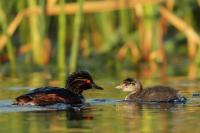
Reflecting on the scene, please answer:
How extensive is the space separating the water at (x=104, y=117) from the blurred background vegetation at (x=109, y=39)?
17.1 feet

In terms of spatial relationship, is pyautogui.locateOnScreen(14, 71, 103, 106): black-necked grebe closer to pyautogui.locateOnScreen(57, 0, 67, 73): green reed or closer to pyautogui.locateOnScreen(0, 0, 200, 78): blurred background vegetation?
pyautogui.locateOnScreen(57, 0, 67, 73): green reed

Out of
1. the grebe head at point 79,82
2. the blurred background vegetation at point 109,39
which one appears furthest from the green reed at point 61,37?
the grebe head at point 79,82

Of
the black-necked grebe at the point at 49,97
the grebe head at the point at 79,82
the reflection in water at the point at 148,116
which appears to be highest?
the grebe head at the point at 79,82

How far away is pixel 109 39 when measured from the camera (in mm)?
20875

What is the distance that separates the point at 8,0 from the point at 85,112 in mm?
8494

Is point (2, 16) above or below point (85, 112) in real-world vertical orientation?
above

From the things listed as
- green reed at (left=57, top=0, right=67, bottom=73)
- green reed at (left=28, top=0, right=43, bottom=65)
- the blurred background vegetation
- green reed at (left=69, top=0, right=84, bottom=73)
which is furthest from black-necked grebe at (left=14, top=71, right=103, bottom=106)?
green reed at (left=28, top=0, right=43, bottom=65)

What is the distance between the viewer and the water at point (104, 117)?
955 cm

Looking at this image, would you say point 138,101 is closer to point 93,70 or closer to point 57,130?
point 57,130

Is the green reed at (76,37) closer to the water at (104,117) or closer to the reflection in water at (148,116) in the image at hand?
the water at (104,117)

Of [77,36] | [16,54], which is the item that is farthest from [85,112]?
[16,54]

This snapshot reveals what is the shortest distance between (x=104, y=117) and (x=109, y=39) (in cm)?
1033

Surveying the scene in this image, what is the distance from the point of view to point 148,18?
19.4 meters

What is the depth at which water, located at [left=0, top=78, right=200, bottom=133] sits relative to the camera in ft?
31.3
